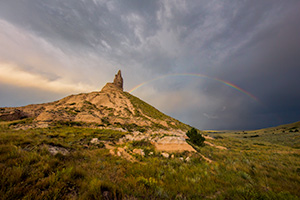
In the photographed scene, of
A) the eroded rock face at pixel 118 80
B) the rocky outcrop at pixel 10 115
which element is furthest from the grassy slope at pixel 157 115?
the rocky outcrop at pixel 10 115

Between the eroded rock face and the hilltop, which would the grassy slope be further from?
the eroded rock face

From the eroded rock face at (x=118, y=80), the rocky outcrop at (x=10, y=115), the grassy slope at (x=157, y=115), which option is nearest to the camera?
the rocky outcrop at (x=10, y=115)

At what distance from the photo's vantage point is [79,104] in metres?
42.1

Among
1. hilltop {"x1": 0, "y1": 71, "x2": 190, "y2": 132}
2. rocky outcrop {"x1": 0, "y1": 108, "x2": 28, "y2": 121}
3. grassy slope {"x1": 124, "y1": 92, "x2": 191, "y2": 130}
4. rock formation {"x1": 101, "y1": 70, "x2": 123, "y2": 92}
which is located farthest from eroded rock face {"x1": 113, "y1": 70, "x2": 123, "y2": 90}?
rocky outcrop {"x1": 0, "y1": 108, "x2": 28, "y2": 121}

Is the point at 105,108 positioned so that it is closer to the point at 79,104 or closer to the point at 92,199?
the point at 79,104

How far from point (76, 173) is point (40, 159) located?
177 centimetres

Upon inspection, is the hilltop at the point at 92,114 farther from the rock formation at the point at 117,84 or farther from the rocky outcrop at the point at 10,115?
the rock formation at the point at 117,84

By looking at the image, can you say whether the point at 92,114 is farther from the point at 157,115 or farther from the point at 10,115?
the point at 157,115

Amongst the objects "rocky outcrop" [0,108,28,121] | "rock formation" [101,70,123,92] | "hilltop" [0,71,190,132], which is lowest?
"rocky outcrop" [0,108,28,121]

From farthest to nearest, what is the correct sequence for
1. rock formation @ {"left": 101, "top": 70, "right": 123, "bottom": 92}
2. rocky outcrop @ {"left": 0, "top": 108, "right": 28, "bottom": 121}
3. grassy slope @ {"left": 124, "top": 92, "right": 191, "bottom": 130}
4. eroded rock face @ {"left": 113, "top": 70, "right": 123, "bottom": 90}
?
eroded rock face @ {"left": 113, "top": 70, "right": 123, "bottom": 90} < rock formation @ {"left": 101, "top": 70, "right": 123, "bottom": 92} < grassy slope @ {"left": 124, "top": 92, "right": 191, "bottom": 130} < rocky outcrop @ {"left": 0, "top": 108, "right": 28, "bottom": 121}

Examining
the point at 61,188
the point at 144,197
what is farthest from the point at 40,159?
the point at 144,197

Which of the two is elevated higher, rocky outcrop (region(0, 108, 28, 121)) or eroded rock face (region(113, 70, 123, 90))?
eroded rock face (region(113, 70, 123, 90))

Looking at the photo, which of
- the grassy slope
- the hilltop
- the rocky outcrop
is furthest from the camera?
the grassy slope

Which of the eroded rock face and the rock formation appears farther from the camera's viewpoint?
the eroded rock face
